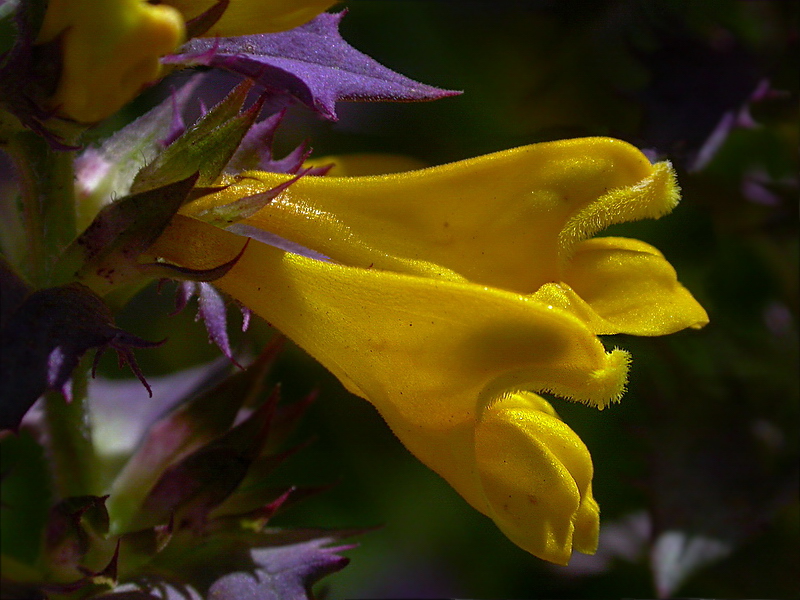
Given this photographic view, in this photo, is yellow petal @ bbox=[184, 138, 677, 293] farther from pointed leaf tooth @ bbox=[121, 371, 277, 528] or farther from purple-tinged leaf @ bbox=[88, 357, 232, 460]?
purple-tinged leaf @ bbox=[88, 357, 232, 460]

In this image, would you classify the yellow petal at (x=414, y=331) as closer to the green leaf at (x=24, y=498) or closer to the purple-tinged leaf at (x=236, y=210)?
the purple-tinged leaf at (x=236, y=210)

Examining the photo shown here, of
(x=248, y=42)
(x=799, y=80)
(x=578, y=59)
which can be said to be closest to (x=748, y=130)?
(x=799, y=80)

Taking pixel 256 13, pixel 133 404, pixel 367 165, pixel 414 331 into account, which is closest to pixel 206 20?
pixel 256 13

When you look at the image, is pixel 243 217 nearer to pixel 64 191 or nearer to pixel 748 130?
pixel 64 191

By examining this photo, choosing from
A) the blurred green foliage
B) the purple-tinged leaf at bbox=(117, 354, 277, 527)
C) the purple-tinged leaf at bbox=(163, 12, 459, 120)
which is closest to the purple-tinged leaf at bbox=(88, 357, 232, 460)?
the purple-tinged leaf at bbox=(117, 354, 277, 527)

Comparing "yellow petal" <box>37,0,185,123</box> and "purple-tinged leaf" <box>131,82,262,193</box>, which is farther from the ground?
"yellow petal" <box>37,0,185,123</box>

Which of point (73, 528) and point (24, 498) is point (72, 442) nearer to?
point (73, 528)
